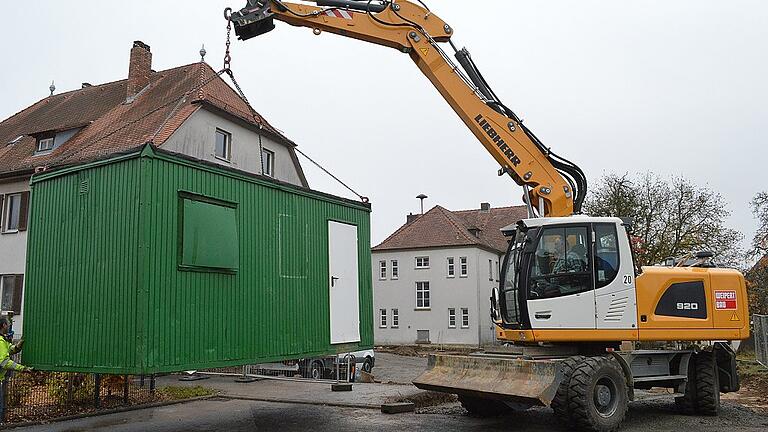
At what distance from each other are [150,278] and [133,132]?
40.5 feet

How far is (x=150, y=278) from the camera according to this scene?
23.0 feet

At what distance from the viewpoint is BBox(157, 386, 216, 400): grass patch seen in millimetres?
12325

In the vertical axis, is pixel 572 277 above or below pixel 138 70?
below

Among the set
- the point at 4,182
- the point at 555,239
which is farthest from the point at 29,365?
the point at 4,182

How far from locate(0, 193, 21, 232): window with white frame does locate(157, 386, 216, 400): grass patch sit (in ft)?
30.5

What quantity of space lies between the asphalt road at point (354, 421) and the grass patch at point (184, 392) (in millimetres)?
1122

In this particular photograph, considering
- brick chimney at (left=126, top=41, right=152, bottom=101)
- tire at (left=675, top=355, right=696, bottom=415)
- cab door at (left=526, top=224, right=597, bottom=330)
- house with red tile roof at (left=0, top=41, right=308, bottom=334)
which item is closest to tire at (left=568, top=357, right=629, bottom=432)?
cab door at (left=526, top=224, right=597, bottom=330)

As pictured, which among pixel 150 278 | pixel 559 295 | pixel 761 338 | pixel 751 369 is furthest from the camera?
pixel 761 338

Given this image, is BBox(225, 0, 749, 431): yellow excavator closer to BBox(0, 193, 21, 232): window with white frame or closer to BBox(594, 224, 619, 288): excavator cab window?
BBox(594, 224, 619, 288): excavator cab window

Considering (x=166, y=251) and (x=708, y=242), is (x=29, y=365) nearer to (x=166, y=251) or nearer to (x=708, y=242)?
(x=166, y=251)

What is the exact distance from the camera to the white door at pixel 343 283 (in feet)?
33.2

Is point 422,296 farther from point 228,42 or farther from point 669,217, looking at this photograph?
point 228,42

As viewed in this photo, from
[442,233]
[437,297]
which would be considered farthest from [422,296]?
[442,233]

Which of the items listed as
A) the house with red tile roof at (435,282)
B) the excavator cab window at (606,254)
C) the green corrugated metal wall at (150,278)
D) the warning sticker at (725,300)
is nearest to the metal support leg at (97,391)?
the green corrugated metal wall at (150,278)
